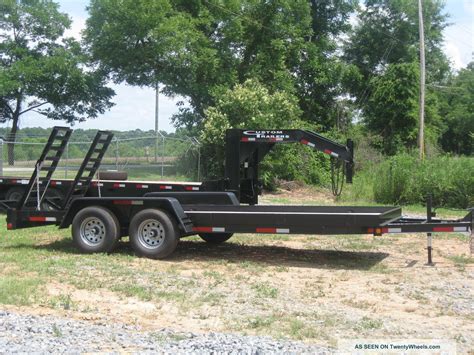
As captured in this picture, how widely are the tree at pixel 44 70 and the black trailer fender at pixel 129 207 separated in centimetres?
2541

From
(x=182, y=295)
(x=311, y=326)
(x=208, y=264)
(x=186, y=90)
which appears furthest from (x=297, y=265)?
(x=186, y=90)

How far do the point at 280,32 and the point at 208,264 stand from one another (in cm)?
2661

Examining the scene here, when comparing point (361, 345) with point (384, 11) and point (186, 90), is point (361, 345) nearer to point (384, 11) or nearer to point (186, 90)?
point (186, 90)

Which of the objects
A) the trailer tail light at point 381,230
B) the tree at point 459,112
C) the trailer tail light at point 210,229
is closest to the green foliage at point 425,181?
the trailer tail light at point 381,230

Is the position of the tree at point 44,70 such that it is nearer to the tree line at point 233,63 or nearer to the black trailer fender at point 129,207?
the tree line at point 233,63

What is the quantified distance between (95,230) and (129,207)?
2.49ft

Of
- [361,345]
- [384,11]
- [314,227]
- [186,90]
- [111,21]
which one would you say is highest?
[384,11]

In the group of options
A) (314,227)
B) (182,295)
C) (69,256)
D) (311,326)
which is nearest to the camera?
(311,326)

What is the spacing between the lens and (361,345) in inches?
227

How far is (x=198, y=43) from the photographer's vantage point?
101ft

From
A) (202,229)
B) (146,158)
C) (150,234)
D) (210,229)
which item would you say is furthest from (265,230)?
(146,158)

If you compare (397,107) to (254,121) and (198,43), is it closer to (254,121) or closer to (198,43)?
(198,43)

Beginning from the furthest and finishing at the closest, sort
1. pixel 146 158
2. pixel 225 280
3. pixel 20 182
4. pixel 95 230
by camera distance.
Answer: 1. pixel 146 158
2. pixel 20 182
3. pixel 95 230
4. pixel 225 280

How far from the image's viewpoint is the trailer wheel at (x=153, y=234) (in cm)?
1020
